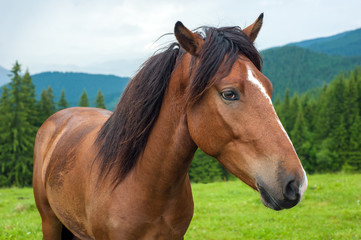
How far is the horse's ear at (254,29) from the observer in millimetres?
2385

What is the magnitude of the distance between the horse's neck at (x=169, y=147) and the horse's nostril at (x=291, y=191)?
0.77m

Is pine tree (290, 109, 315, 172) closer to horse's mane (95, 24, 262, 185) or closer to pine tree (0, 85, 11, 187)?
pine tree (0, 85, 11, 187)

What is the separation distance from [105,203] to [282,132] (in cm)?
154

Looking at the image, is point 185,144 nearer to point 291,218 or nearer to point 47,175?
point 47,175

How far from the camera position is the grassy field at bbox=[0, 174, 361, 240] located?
5.95 meters

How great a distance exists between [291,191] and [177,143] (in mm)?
885

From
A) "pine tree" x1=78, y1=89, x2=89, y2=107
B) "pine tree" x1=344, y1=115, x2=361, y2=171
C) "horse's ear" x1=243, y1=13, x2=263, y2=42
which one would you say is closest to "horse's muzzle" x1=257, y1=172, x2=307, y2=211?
"horse's ear" x1=243, y1=13, x2=263, y2=42

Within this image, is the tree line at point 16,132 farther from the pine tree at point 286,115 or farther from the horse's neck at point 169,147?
the pine tree at point 286,115

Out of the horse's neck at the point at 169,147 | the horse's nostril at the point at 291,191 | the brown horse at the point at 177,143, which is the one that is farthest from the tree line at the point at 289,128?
the horse's nostril at the point at 291,191

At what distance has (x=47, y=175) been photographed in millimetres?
3660

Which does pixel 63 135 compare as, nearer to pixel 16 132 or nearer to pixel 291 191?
pixel 291 191

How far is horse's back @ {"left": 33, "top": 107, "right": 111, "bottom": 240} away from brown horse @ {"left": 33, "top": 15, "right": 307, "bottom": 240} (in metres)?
0.02

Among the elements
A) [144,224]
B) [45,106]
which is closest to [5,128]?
[45,106]

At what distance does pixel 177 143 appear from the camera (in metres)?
2.21
